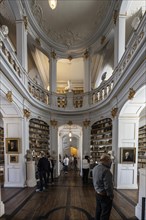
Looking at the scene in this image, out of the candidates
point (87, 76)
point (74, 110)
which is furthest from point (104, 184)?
point (87, 76)

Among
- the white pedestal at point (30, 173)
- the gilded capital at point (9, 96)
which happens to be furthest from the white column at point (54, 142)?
the gilded capital at point (9, 96)

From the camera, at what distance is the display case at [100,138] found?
8.76m

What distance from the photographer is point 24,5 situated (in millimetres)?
7688

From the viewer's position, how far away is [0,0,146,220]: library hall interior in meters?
4.68

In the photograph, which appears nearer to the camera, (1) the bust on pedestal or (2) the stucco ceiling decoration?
(1) the bust on pedestal

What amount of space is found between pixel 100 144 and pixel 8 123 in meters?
5.14

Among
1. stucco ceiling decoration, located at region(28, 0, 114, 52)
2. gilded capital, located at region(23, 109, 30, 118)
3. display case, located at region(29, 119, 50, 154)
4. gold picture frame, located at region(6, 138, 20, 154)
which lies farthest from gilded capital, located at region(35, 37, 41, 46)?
gold picture frame, located at region(6, 138, 20, 154)

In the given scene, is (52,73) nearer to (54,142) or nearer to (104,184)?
(54,142)

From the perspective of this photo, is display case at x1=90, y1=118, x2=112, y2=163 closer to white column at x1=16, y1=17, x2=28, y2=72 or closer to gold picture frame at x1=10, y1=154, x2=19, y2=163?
gold picture frame at x1=10, y1=154, x2=19, y2=163

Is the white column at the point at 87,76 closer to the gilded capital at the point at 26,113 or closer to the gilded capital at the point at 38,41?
the gilded capital at the point at 38,41

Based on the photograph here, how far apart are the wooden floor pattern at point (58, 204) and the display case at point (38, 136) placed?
96.0 inches

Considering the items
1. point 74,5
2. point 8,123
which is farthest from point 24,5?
point 8,123

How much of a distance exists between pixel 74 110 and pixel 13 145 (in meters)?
4.35

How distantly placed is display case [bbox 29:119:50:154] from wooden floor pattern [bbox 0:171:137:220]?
2.44 meters
